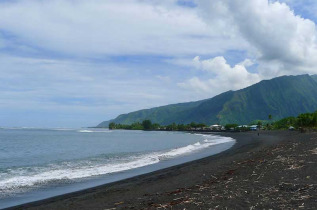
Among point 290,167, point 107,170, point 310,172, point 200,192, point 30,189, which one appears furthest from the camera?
point 107,170

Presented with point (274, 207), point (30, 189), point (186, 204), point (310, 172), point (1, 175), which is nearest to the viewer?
point (274, 207)

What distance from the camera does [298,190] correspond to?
11719mm

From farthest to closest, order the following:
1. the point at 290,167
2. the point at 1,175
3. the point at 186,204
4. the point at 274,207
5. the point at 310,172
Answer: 1. the point at 1,175
2. the point at 290,167
3. the point at 310,172
4. the point at 186,204
5. the point at 274,207

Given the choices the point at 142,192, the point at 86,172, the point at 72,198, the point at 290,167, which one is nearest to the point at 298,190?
the point at 290,167

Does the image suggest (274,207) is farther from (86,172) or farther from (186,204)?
(86,172)

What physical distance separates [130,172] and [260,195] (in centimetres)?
1567

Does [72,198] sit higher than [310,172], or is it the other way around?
[310,172]

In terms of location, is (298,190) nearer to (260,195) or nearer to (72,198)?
(260,195)

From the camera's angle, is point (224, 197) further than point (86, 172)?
No

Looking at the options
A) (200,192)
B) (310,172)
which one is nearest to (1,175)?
(200,192)

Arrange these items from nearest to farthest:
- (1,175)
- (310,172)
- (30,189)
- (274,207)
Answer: (274,207), (310,172), (30,189), (1,175)

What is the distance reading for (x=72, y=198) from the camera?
1574 centimetres

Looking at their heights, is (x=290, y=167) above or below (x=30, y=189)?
above

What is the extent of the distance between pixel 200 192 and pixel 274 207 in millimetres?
4109
